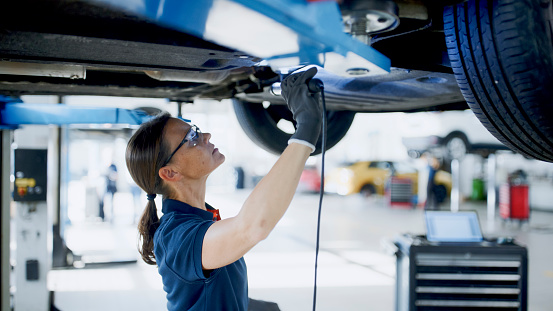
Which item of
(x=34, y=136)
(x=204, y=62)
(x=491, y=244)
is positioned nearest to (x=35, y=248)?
(x=34, y=136)

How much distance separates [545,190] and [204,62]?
33.8ft

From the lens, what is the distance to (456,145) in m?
8.27

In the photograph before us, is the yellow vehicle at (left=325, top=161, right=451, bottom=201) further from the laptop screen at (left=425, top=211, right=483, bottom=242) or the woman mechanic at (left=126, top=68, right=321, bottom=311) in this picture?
the woman mechanic at (left=126, top=68, right=321, bottom=311)

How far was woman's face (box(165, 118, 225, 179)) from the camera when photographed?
4.20ft

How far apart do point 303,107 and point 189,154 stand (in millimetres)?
449

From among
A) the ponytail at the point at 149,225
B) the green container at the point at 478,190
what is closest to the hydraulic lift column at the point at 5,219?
the ponytail at the point at 149,225

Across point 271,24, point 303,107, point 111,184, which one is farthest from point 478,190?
point 271,24

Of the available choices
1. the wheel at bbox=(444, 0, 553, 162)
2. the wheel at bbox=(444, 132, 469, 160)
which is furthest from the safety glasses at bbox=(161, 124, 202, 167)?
the wheel at bbox=(444, 132, 469, 160)

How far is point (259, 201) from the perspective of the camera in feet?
2.94

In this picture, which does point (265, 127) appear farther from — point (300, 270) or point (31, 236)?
point (300, 270)

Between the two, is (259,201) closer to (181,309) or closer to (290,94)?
(290,94)

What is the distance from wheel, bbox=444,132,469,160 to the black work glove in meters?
7.78

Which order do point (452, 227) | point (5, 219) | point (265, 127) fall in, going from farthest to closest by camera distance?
point (452, 227), point (5, 219), point (265, 127)

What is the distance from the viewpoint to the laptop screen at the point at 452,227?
2586mm
